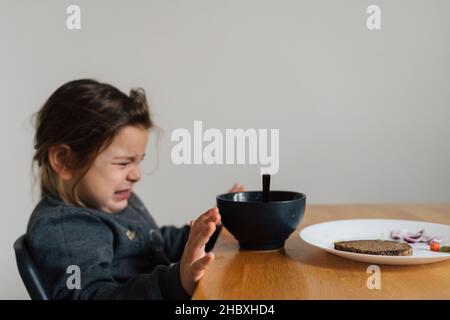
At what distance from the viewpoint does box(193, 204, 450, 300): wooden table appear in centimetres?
57

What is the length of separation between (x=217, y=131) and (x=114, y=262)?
1036 millimetres

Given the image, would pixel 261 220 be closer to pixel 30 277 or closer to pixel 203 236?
pixel 203 236

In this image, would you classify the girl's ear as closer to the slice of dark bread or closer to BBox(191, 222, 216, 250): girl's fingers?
BBox(191, 222, 216, 250): girl's fingers

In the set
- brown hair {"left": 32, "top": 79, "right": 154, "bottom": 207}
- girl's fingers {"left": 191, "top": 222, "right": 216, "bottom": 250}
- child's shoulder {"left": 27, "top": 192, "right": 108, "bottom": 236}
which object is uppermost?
brown hair {"left": 32, "top": 79, "right": 154, "bottom": 207}

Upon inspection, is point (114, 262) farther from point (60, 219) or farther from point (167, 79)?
point (167, 79)

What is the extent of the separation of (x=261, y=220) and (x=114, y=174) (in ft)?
1.62

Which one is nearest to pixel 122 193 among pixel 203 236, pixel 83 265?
pixel 83 265

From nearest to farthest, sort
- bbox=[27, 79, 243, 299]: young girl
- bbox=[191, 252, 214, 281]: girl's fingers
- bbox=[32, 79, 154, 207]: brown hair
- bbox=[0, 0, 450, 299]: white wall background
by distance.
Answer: bbox=[191, 252, 214, 281]: girl's fingers < bbox=[27, 79, 243, 299]: young girl < bbox=[32, 79, 154, 207]: brown hair < bbox=[0, 0, 450, 299]: white wall background

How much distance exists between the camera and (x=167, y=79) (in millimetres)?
2057

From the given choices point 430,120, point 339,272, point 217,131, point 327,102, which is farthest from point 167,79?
point 339,272

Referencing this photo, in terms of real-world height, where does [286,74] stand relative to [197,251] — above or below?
above

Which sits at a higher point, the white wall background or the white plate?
the white wall background

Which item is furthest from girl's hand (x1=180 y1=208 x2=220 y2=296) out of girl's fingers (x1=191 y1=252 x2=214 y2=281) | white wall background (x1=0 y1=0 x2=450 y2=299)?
white wall background (x1=0 y1=0 x2=450 y2=299)

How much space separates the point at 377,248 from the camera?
730 millimetres
